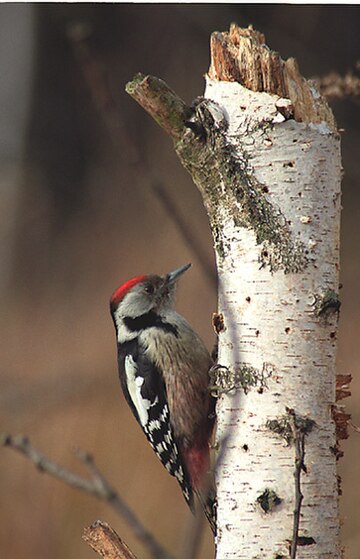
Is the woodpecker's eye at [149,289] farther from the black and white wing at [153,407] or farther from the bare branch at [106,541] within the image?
the bare branch at [106,541]

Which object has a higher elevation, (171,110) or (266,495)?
(171,110)

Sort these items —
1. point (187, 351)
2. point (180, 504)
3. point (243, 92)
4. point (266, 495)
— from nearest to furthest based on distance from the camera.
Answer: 1. point (266, 495)
2. point (243, 92)
3. point (187, 351)
4. point (180, 504)

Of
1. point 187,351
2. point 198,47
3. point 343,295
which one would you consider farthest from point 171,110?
point 343,295

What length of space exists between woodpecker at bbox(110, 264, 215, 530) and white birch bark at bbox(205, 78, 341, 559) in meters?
0.50

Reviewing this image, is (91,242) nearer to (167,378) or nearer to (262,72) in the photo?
(167,378)

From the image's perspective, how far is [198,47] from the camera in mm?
2740

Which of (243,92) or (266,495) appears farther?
(243,92)

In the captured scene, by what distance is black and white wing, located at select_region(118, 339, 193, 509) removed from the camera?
188 centimetres

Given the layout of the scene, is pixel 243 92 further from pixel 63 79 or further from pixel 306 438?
pixel 63 79

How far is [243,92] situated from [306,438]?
0.56 metres

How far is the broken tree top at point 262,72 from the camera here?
1329 mm

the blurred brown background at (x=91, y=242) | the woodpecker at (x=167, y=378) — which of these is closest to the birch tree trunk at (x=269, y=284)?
the woodpecker at (x=167, y=378)

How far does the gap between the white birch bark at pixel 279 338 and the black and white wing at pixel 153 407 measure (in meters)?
0.57

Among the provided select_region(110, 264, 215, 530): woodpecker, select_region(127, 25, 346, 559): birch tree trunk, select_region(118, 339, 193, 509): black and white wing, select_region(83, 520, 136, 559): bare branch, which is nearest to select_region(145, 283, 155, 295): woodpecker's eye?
select_region(110, 264, 215, 530): woodpecker
